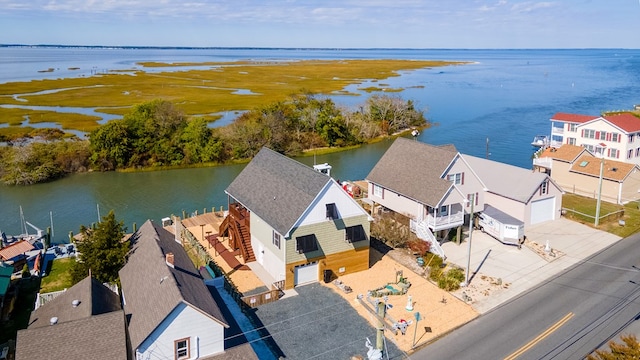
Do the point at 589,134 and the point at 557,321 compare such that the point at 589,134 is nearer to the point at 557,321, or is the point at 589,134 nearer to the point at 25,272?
the point at 557,321

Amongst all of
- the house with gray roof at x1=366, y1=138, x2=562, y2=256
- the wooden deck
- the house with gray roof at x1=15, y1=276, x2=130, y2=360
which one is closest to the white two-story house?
the house with gray roof at x1=366, y1=138, x2=562, y2=256

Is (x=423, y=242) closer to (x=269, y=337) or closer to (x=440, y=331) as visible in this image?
(x=440, y=331)

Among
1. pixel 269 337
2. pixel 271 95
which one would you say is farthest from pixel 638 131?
pixel 271 95

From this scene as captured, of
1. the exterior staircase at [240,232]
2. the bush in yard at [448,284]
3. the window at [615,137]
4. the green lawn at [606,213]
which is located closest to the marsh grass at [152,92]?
the exterior staircase at [240,232]

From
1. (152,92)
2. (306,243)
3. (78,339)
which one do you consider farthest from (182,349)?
(152,92)

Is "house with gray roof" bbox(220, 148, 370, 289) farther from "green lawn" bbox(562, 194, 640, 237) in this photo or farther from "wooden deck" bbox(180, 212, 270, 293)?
"green lawn" bbox(562, 194, 640, 237)

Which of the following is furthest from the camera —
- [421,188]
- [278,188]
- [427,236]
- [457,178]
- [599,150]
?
[599,150]

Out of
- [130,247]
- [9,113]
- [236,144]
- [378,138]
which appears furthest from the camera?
[9,113]
